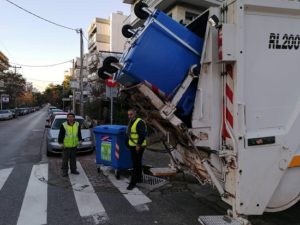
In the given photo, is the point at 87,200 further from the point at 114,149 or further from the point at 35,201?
the point at 114,149

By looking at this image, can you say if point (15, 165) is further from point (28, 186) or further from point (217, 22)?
point (217, 22)

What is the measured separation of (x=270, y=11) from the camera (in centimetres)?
410

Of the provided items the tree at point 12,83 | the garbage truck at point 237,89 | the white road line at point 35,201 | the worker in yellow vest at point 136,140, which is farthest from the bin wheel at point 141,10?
the tree at point 12,83

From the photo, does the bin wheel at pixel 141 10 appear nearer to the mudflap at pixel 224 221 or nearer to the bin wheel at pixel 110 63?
the bin wheel at pixel 110 63

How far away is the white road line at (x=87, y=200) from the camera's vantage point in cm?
546

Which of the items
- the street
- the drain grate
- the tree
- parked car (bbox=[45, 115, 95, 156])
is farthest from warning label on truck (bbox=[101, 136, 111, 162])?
the tree

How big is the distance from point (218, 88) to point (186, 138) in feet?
3.08

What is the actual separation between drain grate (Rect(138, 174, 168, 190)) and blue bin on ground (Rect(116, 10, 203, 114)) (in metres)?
3.12

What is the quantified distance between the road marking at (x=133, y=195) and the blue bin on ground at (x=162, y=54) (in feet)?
7.71

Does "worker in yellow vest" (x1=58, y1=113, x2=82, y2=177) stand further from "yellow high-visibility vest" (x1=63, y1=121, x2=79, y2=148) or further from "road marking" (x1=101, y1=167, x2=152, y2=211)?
"road marking" (x1=101, y1=167, x2=152, y2=211)

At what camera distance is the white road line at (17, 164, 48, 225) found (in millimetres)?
5254

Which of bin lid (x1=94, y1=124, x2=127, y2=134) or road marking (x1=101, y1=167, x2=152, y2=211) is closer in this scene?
road marking (x1=101, y1=167, x2=152, y2=211)

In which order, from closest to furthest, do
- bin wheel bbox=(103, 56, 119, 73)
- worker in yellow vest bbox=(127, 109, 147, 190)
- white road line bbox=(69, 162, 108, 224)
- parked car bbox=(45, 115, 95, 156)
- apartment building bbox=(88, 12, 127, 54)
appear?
bin wheel bbox=(103, 56, 119, 73) → white road line bbox=(69, 162, 108, 224) → worker in yellow vest bbox=(127, 109, 147, 190) → parked car bbox=(45, 115, 95, 156) → apartment building bbox=(88, 12, 127, 54)

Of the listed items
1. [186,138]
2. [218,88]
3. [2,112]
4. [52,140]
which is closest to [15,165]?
[52,140]
